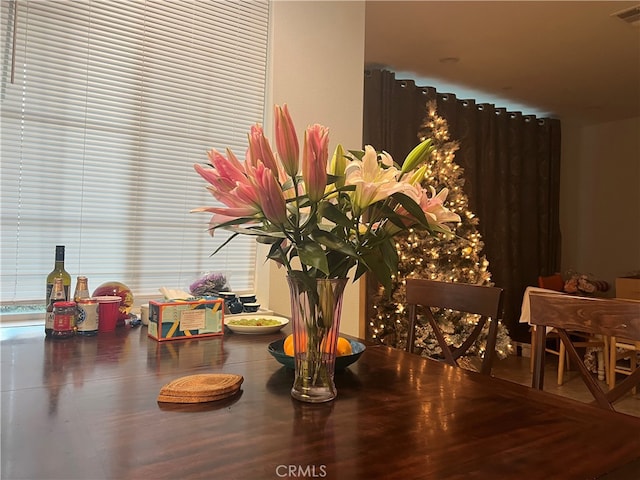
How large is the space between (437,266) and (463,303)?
2.57 m

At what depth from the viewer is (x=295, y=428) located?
810 mm

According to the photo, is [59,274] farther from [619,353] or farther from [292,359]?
[619,353]

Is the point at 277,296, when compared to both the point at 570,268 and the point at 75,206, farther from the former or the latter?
the point at 570,268

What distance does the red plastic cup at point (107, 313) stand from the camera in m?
1.55

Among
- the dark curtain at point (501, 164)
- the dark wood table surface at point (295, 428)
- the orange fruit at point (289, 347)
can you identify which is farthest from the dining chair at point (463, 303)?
the dark curtain at point (501, 164)

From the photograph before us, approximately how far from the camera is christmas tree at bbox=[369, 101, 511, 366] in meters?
3.96

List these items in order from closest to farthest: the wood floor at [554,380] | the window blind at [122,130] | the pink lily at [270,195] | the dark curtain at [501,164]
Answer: the pink lily at [270,195] → the window blind at [122,130] → the wood floor at [554,380] → the dark curtain at [501,164]

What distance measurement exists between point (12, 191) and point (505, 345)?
3.85 m

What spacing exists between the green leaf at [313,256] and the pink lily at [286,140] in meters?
0.14

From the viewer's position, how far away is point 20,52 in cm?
180

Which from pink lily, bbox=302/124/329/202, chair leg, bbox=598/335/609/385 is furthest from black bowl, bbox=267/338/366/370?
chair leg, bbox=598/335/609/385

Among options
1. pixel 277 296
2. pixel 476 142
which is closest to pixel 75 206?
pixel 277 296

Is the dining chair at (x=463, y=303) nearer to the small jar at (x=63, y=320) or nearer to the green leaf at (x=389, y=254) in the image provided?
the green leaf at (x=389, y=254)

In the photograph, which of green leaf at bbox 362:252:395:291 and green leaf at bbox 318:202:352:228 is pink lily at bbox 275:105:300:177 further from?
green leaf at bbox 362:252:395:291
